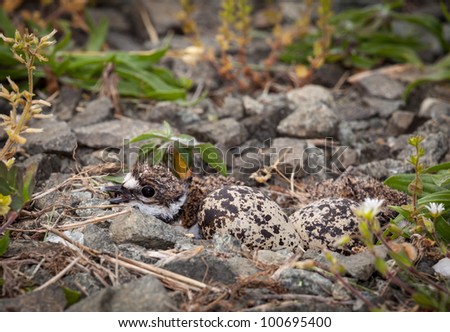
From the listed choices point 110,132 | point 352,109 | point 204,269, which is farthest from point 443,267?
point 110,132

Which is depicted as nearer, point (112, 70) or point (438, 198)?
point (438, 198)

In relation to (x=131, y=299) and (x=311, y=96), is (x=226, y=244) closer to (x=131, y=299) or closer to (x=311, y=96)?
(x=131, y=299)

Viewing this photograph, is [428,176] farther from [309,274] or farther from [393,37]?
[393,37]

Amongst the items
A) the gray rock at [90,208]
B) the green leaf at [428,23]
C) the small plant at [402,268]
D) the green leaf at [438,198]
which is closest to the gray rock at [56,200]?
the gray rock at [90,208]

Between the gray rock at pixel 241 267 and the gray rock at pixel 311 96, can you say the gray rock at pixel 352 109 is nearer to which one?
the gray rock at pixel 311 96

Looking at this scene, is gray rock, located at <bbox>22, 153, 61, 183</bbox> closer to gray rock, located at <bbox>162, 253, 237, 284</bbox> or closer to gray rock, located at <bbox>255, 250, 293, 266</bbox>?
gray rock, located at <bbox>162, 253, 237, 284</bbox>

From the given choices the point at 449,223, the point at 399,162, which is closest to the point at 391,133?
the point at 399,162
